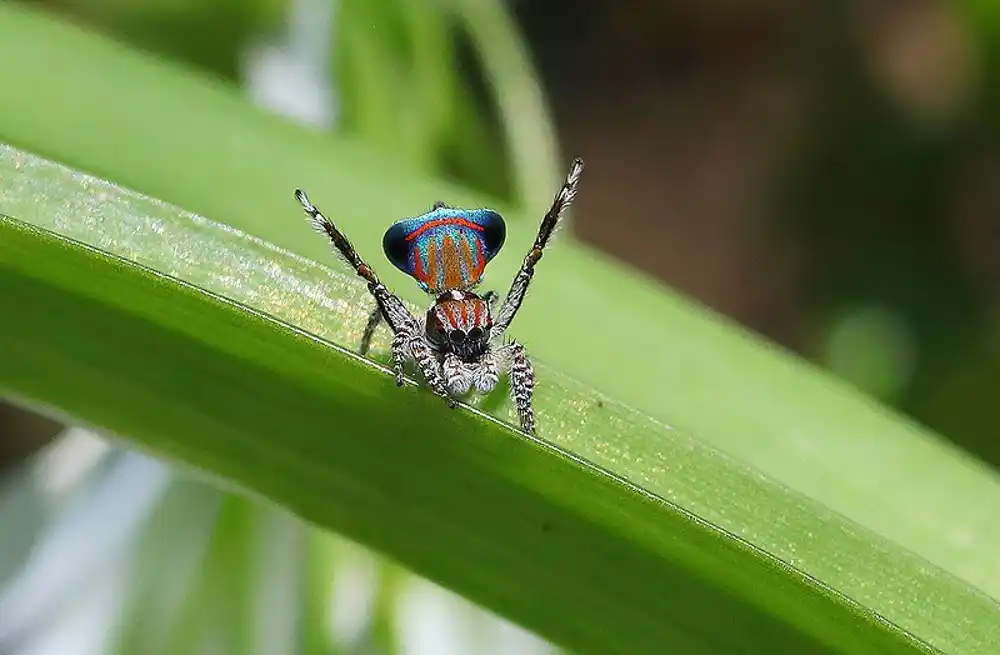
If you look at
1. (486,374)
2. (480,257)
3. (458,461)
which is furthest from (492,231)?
(458,461)

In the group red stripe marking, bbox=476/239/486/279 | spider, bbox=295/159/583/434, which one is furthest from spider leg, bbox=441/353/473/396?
red stripe marking, bbox=476/239/486/279

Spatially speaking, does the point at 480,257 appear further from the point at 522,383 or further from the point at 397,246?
the point at 522,383

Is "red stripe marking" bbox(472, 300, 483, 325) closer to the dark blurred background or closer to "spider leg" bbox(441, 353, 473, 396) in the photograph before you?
"spider leg" bbox(441, 353, 473, 396)

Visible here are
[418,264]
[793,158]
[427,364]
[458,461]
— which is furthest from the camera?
[793,158]

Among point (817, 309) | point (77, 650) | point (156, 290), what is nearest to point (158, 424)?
point (156, 290)

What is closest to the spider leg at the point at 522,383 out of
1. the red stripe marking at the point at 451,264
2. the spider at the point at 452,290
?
the spider at the point at 452,290

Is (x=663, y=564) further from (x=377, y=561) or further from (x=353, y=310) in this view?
(x=377, y=561)
